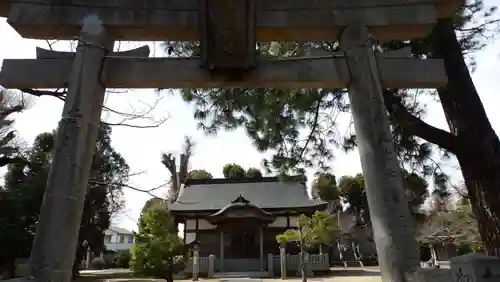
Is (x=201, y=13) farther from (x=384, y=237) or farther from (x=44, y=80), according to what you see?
(x=384, y=237)

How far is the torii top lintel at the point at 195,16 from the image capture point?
3859mm

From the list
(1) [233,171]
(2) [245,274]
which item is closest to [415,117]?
(2) [245,274]

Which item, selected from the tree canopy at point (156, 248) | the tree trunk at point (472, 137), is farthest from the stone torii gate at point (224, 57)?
the tree canopy at point (156, 248)

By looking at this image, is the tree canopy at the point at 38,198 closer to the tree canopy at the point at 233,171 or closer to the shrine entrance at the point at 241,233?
the shrine entrance at the point at 241,233

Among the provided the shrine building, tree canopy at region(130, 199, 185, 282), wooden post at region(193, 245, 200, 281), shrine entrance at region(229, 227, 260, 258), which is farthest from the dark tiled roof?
tree canopy at region(130, 199, 185, 282)

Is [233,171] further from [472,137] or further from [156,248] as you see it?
[472,137]

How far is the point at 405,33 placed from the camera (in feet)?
13.6

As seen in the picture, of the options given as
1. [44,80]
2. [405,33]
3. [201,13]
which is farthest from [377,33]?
[44,80]

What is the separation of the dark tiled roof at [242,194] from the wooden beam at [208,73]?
17.9 meters

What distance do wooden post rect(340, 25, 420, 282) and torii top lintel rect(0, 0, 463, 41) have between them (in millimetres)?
237

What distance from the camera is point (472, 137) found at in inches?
209

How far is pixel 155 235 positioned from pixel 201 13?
11.8 meters

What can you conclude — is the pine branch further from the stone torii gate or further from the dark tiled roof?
the dark tiled roof

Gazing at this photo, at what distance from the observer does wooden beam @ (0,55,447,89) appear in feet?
12.3
